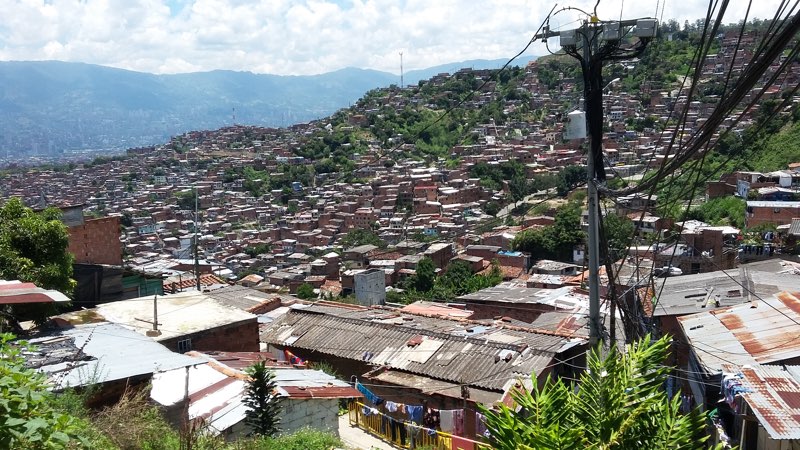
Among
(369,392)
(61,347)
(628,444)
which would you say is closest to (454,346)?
(369,392)

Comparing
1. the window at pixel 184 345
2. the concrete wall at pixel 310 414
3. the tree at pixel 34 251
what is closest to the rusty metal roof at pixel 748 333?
the concrete wall at pixel 310 414

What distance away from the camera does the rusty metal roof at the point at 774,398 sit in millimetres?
5214

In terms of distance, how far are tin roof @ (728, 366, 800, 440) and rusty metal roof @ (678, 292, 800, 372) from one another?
1.91ft

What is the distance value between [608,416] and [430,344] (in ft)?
22.9

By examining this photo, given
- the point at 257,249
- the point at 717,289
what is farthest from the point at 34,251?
the point at 257,249

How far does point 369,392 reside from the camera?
29.3 ft

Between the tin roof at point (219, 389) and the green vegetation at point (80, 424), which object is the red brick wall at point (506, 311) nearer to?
the tin roof at point (219, 389)

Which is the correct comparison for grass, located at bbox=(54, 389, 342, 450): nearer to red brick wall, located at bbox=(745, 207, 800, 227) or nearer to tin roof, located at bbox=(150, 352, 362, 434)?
tin roof, located at bbox=(150, 352, 362, 434)

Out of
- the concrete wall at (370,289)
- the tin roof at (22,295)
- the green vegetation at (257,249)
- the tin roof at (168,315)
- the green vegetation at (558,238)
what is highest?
the tin roof at (22,295)

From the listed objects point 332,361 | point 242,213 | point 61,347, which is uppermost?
point 61,347

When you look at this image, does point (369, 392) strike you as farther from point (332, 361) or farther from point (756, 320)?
point (756, 320)

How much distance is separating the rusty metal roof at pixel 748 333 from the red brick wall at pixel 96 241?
1103 cm

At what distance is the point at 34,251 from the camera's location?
8.37 metres

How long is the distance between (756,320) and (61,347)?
Answer: 8.54m
